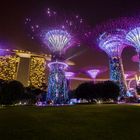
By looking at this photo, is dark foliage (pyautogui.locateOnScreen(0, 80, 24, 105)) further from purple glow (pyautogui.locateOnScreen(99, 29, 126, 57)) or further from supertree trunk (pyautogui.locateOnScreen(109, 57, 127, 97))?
supertree trunk (pyautogui.locateOnScreen(109, 57, 127, 97))

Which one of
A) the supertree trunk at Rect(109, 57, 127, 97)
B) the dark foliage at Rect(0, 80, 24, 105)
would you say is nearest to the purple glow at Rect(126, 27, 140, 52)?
the supertree trunk at Rect(109, 57, 127, 97)

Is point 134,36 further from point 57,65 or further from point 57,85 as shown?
point 57,85

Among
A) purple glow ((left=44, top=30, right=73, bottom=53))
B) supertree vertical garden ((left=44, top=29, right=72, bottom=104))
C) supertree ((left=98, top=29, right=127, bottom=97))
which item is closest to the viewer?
purple glow ((left=44, top=30, right=73, bottom=53))

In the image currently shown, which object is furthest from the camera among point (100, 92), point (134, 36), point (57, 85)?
point (100, 92)

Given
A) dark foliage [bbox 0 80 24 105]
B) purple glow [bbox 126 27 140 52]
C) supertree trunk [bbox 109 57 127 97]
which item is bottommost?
dark foliage [bbox 0 80 24 105]

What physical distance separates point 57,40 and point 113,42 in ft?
84.9

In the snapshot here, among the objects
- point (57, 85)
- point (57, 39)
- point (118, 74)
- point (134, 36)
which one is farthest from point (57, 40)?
point (118, 74)

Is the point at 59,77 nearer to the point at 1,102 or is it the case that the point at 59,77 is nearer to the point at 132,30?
Result: the point at 1,102

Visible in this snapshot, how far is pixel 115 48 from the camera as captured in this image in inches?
3253

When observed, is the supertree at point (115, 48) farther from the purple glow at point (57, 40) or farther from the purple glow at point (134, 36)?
the purple glow at point (57, 40)

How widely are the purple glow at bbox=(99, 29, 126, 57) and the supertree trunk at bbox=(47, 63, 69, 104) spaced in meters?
20.3

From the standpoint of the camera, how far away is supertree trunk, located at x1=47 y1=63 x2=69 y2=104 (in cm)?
7181

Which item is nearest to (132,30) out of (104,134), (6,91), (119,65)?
(119,65)

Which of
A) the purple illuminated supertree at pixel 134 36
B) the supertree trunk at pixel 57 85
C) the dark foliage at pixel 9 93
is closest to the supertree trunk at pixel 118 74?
the purple illuminated supertree at pixel 134 36
